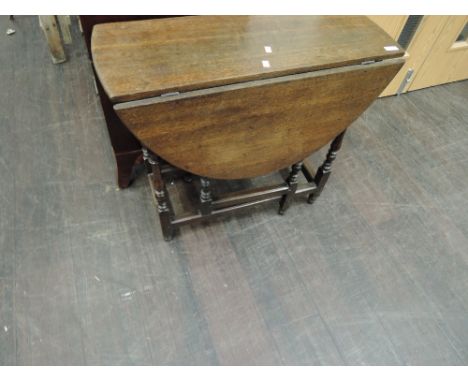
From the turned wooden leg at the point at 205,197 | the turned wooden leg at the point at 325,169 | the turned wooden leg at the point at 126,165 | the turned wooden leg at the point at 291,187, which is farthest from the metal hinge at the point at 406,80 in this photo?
the turned wooden leg at the point at 126,165

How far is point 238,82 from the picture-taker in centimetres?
90

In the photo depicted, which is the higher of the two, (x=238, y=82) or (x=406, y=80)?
(x=238, y=82)

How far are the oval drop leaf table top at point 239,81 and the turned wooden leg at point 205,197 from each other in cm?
11

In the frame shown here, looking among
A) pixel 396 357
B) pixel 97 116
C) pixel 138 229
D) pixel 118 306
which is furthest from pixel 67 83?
pixel 396 357

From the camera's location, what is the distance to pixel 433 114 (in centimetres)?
201

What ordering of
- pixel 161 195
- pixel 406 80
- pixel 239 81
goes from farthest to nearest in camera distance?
pixel 406 80 < pixel 161 195 < pixel 239 81

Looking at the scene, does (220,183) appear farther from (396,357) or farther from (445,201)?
(445,201)

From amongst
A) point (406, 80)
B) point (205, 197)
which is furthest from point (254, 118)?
point (406, 80)

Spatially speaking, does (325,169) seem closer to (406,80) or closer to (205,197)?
(205,197)

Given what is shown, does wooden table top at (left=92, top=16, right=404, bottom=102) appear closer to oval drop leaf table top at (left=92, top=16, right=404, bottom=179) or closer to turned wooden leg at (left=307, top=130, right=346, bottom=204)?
oval drop leaf table top at (left=92, top=16, right=404, bottom=179)

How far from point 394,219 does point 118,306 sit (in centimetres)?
120

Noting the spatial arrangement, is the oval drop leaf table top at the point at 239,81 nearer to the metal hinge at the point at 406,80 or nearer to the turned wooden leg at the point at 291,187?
the turned wooden leg at the point at 291,187

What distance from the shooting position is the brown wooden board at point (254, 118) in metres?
0.87

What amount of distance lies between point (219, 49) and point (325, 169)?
66cm
